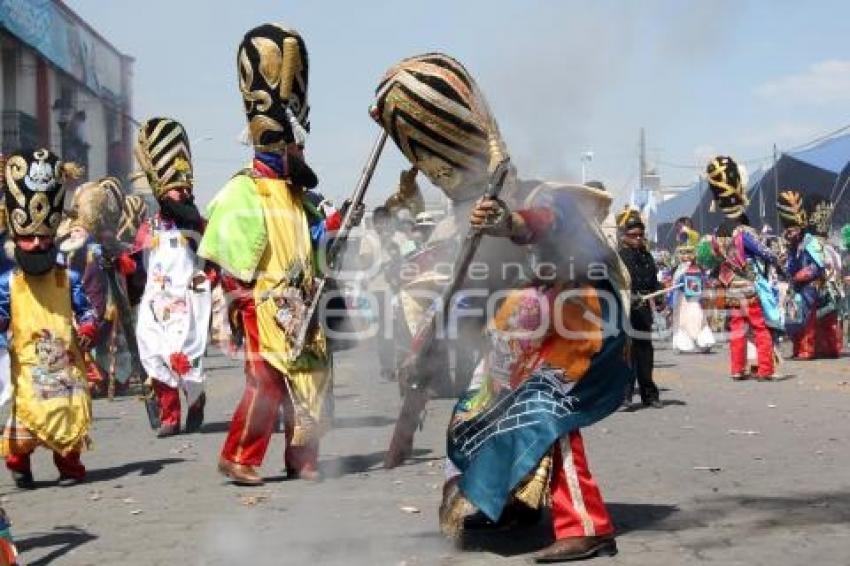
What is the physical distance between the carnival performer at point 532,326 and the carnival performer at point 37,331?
297 cm

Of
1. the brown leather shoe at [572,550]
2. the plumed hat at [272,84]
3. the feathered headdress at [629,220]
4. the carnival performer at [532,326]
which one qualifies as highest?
the plumed hat at [272,84]

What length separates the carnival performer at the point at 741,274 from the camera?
13.5 metres

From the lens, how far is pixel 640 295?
11.2 meters

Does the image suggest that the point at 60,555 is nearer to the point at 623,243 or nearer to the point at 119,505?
the point at 119,505

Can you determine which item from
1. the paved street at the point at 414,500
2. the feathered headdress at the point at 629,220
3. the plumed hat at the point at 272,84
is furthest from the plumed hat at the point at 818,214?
the plumed hat at the point at 272,84

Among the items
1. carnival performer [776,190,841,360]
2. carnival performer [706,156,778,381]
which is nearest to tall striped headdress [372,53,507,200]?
carnival performer [706,156,778,381]

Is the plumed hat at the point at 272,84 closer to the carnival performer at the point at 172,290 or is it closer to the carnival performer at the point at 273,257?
the carnival performer at the point at 273,257

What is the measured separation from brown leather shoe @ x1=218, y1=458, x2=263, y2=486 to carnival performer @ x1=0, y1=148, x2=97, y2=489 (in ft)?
3.17

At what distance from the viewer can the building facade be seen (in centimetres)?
3516

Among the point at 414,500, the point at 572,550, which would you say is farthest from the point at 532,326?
the point at 414,500

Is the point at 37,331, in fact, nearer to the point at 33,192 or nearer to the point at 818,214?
the point at 33,192

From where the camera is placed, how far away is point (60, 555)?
5277 millimetres

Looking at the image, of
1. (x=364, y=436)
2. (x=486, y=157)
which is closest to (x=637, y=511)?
(x=486, y=157)

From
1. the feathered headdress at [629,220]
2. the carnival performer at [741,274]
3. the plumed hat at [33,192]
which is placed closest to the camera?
the plumed hat at [33,192]
